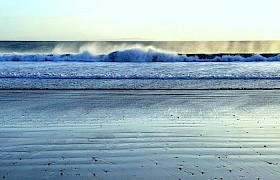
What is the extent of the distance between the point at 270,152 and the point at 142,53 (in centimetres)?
2567

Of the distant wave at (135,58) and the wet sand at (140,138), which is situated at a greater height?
the distant wave at (135,58)

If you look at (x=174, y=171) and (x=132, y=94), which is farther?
(x=132, y=94)

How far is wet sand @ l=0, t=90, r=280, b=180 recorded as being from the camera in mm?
4613

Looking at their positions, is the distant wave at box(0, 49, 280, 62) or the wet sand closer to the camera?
the wet sand

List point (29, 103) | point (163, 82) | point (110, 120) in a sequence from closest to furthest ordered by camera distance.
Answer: point (110, 120), point (29, 103), point (163, 82)

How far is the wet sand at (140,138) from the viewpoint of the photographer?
15.1ft

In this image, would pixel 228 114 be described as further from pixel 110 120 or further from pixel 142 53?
pixel 142 53

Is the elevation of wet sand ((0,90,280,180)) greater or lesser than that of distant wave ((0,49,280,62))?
lesser

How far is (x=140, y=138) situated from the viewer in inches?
244

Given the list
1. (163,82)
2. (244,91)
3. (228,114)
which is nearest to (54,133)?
(228,114)

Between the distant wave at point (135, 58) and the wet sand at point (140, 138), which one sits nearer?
the wet sand at point (140, 138)

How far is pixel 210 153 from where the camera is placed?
5336 millimetres

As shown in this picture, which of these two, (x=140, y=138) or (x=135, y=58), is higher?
(x=135, y=58)

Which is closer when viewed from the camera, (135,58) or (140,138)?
(140,138)
